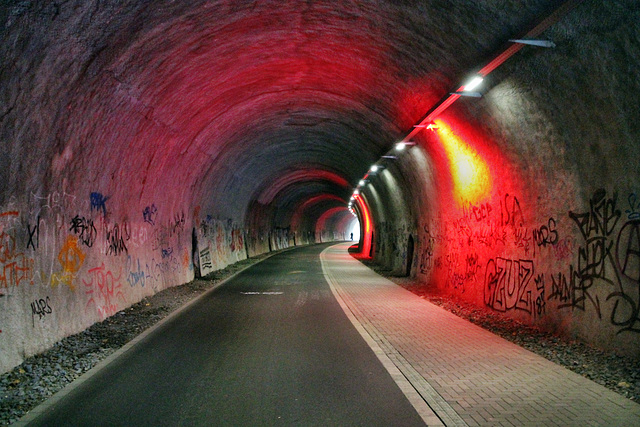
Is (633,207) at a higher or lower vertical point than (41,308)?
higher

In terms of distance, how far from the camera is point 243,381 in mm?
6465

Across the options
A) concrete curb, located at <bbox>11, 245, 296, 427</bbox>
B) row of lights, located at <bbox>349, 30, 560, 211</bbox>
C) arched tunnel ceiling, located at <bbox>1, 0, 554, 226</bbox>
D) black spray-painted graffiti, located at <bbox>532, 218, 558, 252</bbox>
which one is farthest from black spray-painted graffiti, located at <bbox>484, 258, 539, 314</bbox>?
concrete curb, located at <bbox>11, 245, 296, 427</bbox>

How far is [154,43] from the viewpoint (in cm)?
827

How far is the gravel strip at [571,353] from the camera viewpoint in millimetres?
6188

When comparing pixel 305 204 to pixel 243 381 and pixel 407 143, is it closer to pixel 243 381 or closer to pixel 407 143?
pixel 407 143

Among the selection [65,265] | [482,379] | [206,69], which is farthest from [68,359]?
[206,69]

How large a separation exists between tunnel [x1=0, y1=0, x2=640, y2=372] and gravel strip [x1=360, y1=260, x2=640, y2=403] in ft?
0.68

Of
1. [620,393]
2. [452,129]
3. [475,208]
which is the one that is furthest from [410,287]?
[620,393]

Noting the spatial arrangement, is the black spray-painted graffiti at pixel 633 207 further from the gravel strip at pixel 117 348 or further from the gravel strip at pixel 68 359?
the gravel strip at pixel 68 359

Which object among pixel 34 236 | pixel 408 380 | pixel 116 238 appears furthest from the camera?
pixel 116 238

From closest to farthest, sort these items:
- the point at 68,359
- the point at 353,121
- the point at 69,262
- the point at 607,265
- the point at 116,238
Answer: the point at 607,265
the point at 68,359
the point at 69,262
the point at 116,238
the point at 353,121

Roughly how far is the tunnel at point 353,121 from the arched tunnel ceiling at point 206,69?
1.6 inches

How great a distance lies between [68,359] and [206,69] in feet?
19.7

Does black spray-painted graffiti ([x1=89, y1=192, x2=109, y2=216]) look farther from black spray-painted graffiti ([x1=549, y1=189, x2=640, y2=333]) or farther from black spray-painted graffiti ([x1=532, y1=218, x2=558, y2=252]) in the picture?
black spray-painted graffiti ([x1=549, y1=189, x2=640, y2=333])
